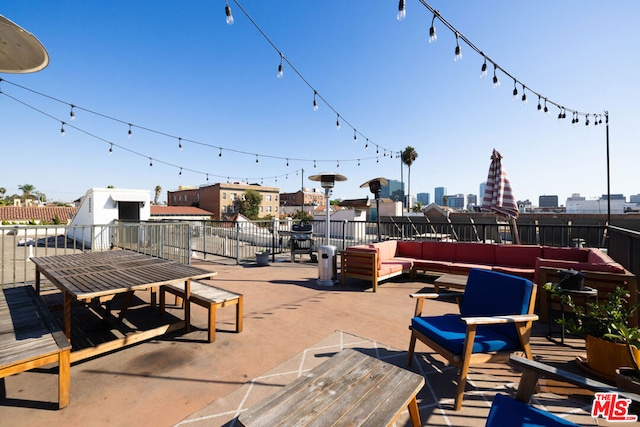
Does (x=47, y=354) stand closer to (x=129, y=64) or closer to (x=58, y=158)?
(x=129, y=64)

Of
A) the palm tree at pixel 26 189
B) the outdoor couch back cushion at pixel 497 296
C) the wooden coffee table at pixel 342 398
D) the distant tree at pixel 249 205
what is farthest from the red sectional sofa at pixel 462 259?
the palm tree at pixel 26 189

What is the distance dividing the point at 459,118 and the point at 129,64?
13116mm

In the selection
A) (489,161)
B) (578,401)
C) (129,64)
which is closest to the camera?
(578,401)

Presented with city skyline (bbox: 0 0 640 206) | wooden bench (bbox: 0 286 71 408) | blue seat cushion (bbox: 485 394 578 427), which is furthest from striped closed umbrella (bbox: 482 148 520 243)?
wooden bench (bbox: 0 286 71 408)

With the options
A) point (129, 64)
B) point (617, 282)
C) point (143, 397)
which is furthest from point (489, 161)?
point (129, 64)

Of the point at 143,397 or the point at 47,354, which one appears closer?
the point at 47,354

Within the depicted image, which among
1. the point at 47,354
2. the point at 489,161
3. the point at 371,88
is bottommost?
the point at 47,354

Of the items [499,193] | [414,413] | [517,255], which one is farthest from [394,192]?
[414,413]

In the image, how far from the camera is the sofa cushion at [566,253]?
4785mm

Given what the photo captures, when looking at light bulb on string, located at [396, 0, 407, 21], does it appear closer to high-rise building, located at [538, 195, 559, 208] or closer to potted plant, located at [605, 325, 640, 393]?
potted plant, located at [605, 325, 640, 393]

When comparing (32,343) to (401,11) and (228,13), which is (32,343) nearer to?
(228,13)

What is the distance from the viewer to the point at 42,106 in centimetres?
1002

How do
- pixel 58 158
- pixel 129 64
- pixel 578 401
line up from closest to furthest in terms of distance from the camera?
pixel 578 401 → pixel 129 64 → pixel 58 158

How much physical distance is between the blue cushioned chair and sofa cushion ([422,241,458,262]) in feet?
11.8
